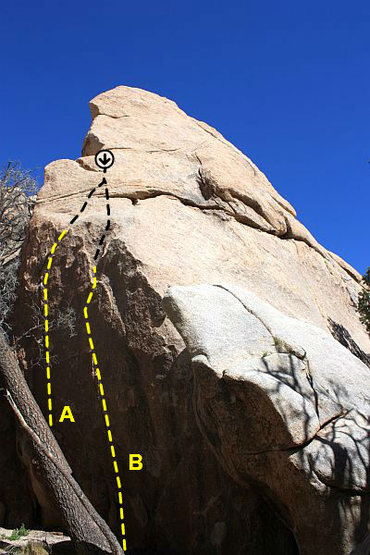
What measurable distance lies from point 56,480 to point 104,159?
5.54 metres

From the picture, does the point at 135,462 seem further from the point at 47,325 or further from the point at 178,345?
the point at 47,325

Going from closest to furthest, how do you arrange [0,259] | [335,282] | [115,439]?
[115,439], [0,259], [335,282]

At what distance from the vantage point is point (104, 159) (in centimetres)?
1005

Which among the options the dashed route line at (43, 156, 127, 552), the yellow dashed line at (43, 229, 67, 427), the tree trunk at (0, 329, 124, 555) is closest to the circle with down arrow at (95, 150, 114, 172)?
the dashed route line at (43, 156, 127, 552)

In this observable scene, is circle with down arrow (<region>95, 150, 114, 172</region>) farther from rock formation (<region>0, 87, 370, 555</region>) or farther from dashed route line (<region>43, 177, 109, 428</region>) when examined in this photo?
dashed route line (<region>43, 177, 109, 428</region>)

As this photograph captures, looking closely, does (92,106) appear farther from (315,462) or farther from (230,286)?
(315,462)

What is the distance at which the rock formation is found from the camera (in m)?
5.64

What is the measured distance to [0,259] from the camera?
9.45 m

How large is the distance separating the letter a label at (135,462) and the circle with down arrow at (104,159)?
4727 mm

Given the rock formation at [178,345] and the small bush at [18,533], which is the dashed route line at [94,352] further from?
the small bush at [18,533]

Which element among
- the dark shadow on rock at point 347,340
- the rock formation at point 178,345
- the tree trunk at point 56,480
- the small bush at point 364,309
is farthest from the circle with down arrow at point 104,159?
the small bush at point 364,309

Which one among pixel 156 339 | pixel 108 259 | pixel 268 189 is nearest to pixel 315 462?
pixel 156 339

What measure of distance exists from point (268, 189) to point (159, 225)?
168 inches

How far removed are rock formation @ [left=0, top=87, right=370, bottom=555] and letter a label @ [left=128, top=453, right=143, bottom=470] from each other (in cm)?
A: 7
